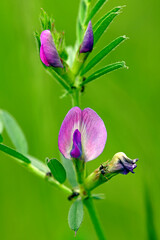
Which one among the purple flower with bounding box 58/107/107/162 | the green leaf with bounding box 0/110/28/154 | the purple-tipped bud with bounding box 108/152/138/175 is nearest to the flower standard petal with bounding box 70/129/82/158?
the purple flower with bounding box 58/107/107/162

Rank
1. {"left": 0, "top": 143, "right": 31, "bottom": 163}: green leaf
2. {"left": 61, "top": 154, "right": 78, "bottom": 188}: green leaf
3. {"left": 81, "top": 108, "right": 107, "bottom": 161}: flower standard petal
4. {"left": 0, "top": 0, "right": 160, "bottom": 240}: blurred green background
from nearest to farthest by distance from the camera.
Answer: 1. {"left": 81, "top": 108, "right": 107, "bottom": 161}: flower standard petal
2. {"left": 0, "top": 143, "right": 31, "bottom": 163}: green leaf
3. {"left": 61, "top": 154, "right": 78, "bottom": 188}: green leaf
4. {"left": 0, "top": 0, "right": 160, "bottom": 240}: blurred green background

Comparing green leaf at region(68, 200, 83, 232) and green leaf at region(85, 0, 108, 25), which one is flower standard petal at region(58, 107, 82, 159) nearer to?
green leaf at region(68, 200, 83, 232)

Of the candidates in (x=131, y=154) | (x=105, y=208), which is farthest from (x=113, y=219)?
(x=131, y=154)

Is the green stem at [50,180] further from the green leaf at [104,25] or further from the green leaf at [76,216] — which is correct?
the green leaf at [104,25]

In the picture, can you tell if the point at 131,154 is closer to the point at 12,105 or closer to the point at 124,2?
the point at 12,105

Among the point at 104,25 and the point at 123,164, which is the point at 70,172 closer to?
the point at 123,164

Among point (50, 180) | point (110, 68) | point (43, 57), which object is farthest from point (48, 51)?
point (50, 180)
